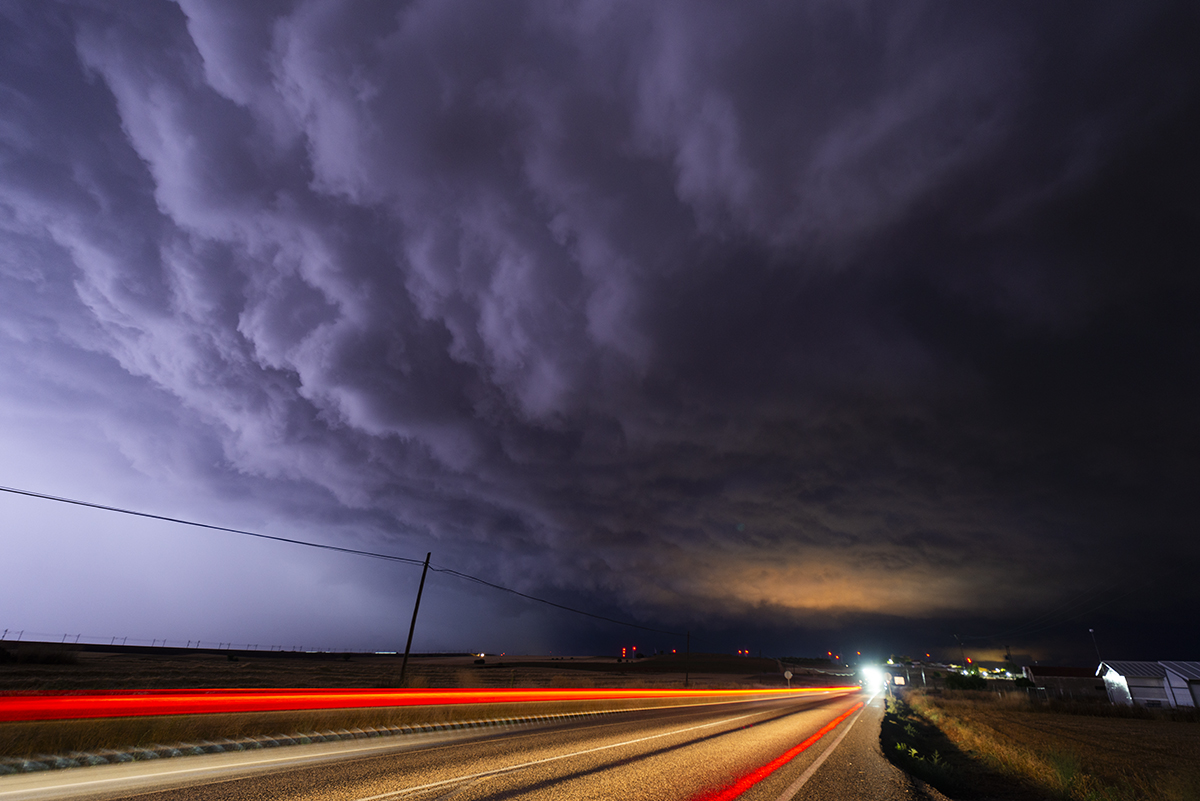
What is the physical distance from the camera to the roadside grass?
32.0ft

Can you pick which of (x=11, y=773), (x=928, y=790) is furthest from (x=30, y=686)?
(x=928, y=790)

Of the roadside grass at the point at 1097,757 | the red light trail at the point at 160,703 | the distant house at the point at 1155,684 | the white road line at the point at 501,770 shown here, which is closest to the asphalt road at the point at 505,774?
the white road line at the point at 501,770

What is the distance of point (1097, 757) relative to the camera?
17.9 meters

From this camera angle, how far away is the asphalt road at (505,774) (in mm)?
7480

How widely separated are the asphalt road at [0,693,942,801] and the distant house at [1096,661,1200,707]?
219ft

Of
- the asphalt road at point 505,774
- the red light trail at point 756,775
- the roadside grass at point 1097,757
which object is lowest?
the roadside grass at point 1097,757

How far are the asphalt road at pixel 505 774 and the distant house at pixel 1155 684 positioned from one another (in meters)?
66.9

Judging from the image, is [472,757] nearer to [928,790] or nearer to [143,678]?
[928,790]

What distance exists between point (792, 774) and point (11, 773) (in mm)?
14666

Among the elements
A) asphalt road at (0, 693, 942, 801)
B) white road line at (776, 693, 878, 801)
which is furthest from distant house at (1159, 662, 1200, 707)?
asphalt road at (0, 693, 942, 801)

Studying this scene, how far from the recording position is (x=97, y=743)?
34.3ft

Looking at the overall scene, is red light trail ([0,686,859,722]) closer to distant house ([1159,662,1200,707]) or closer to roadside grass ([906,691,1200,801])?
roadside grass ([906,691,1200,801])

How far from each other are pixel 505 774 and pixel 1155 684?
275ft

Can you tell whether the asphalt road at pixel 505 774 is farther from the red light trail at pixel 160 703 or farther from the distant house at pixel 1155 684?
the distant house at pixel 1155 684
